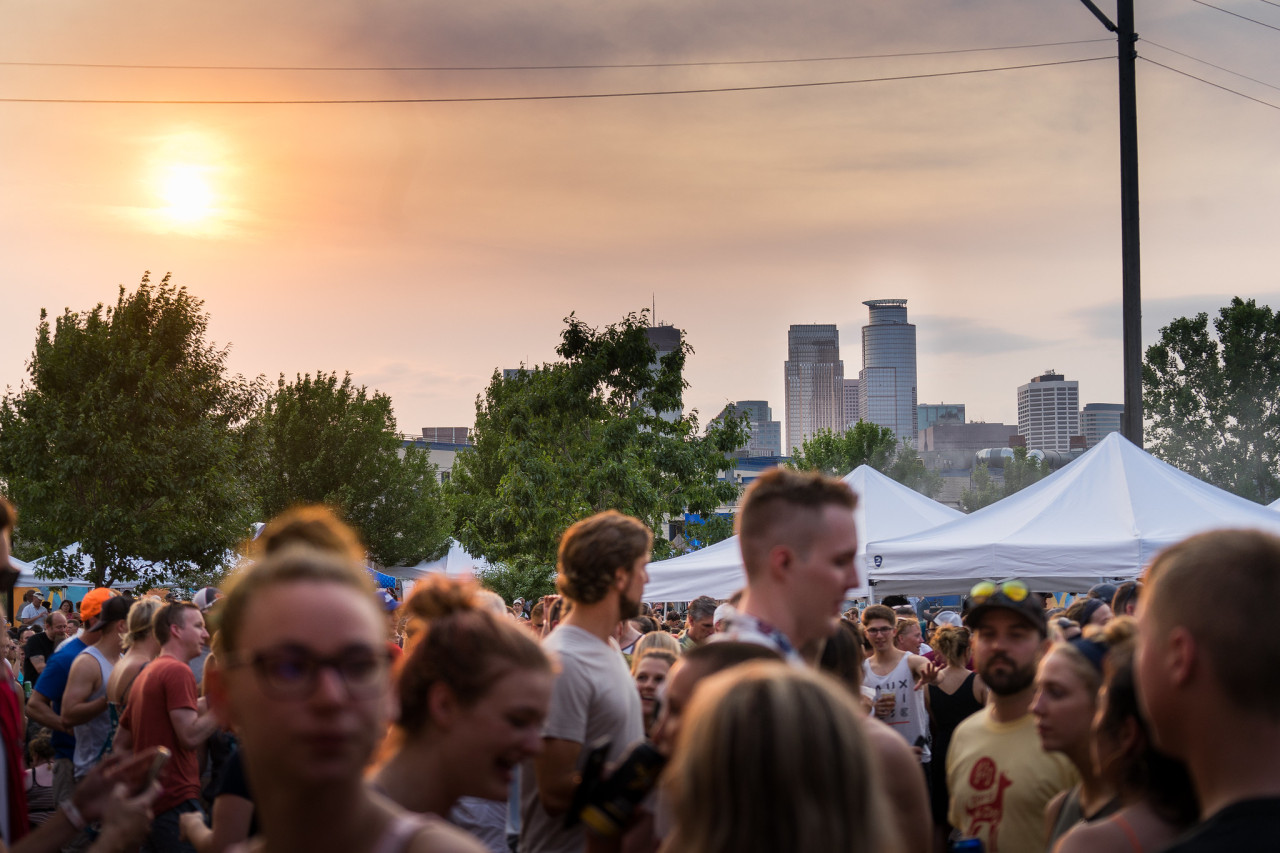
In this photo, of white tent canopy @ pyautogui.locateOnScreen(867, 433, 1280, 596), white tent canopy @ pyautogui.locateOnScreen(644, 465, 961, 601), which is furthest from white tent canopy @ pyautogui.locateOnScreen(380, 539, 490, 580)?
white tent canopy @ pyautogui.locateOnScreen(867, 433, 1280, 596)

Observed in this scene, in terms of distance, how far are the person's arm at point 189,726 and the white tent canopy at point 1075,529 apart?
26.6 feet

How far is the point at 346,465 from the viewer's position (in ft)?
145

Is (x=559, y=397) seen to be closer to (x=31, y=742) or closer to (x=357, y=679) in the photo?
(x=31, y=742)

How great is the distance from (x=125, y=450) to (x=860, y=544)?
55.8ft

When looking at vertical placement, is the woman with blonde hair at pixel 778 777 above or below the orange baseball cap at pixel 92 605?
above

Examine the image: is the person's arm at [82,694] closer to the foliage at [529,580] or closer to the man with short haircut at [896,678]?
the man with short haircut at [896,678]

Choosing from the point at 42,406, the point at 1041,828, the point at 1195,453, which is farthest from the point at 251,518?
the point at 1195,453

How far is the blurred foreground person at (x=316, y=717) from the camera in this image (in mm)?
1667

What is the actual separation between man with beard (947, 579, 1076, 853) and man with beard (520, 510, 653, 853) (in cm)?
131

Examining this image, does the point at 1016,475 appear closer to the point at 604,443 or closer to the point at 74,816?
the point at 604,443

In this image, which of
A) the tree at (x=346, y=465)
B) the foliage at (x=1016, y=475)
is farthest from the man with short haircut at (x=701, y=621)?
the foliage at (x=1016, y=475)

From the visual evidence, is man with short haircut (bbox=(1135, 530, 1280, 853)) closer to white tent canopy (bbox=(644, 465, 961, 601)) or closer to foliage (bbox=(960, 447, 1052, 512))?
white tent canopy (bbox=(644, 465, 961, 601))

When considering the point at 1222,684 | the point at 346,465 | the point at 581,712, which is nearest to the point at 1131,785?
the point at 1222,684

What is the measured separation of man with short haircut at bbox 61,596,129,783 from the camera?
276 inches
